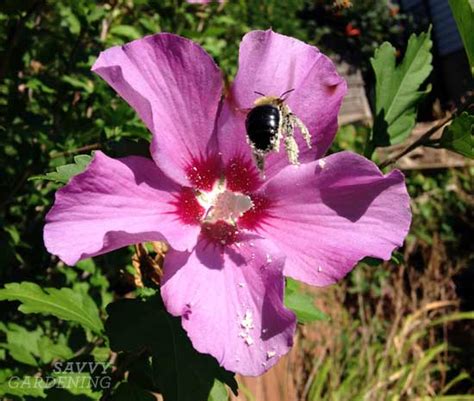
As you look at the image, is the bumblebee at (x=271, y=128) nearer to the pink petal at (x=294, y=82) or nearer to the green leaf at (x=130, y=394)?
the pink petal at (x=294, y=82)

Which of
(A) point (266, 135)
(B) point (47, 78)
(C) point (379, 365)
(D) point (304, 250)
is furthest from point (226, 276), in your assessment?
(C) point (379, 365)

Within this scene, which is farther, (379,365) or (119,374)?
(379,365)

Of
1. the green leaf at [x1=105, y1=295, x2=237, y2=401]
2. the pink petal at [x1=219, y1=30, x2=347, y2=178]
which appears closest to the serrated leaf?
the green leaf at [x1=105, y1=295, x2=237, y2=401]

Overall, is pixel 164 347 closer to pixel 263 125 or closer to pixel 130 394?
pixel 130 394

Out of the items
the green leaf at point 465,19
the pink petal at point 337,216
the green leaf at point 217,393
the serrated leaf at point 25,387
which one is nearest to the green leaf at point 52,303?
the serrated leaf at point 25,387

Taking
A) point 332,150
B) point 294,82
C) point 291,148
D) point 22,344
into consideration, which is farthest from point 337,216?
point 332,150

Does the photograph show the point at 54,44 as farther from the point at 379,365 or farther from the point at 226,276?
the point at 379,365

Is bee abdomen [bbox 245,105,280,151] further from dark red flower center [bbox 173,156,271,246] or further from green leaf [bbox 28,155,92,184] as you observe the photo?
green leaf [bbox 28,155,92,184]
